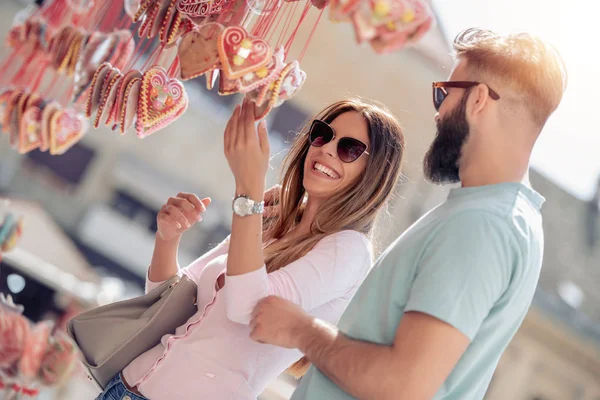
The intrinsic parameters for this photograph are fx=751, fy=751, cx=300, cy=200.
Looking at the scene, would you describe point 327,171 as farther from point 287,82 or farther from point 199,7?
point 199,7

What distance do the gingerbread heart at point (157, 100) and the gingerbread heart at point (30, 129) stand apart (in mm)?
784

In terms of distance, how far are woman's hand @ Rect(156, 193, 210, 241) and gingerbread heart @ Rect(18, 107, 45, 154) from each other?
94cm

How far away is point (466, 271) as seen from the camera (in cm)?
112

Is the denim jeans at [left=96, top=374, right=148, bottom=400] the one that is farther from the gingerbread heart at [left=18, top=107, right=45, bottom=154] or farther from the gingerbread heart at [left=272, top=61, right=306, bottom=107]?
the gingerbread heart at [left=18, top=107, right=45, bottom=154]

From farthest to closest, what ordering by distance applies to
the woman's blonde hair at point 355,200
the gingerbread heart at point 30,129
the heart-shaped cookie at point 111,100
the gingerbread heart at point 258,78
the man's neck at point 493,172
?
1. the gingerbread heart at point 30,129
2. the heart-shaped cookie at point 111,100
3. the woman's blonde hair at point 355,200
4. the gingerbread heart at point 258,78
5. the man's neck at point 493,172

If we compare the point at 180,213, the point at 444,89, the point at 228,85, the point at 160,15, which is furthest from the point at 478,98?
the point at 160,15

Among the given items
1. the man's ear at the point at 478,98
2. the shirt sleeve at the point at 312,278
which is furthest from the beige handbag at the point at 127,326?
the man's ear at the point at 478,98

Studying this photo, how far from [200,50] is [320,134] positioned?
327mm

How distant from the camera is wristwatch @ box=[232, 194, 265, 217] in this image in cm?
138

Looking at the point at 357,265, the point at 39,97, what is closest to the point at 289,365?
the point at 357,265

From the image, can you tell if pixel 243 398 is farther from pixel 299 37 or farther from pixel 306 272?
pixel 299 37

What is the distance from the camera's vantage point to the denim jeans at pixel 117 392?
1533mm

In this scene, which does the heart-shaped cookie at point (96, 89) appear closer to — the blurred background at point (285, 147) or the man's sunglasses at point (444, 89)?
the man's sunglasses at point (444, 89)

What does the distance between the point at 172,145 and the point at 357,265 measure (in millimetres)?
10287
